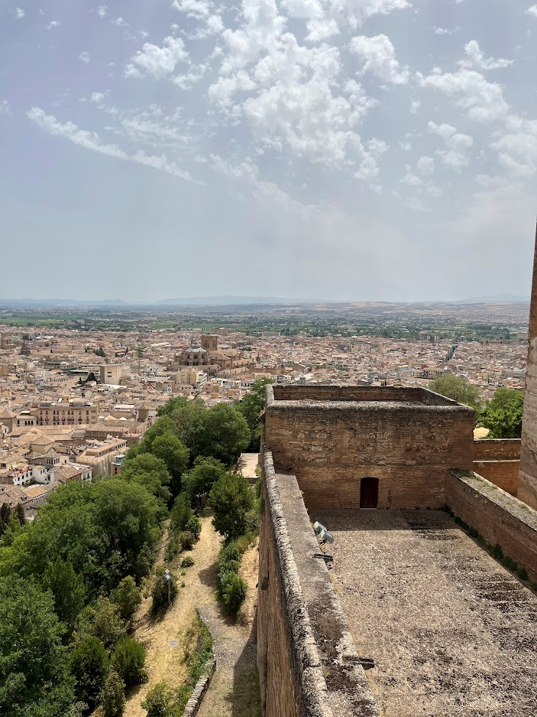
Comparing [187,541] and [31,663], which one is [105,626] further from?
[187,541]

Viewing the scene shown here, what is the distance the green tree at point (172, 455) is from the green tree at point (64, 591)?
12394mm

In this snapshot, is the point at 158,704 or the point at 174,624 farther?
the point at 174,624

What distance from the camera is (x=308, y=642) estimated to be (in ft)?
12.9

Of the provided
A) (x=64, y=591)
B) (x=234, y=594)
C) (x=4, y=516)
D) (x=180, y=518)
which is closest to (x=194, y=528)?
(x=180, y=518)

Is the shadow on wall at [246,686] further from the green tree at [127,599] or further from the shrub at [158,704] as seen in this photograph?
the green tree at [127,599]

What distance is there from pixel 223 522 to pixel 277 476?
1238cm

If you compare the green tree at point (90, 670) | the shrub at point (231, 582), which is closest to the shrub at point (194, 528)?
the shrub at point (231, 582)

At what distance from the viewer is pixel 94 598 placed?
65.7 ft

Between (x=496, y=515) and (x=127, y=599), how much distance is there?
48.5 feet

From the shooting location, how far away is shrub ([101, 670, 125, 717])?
1369 centimetres

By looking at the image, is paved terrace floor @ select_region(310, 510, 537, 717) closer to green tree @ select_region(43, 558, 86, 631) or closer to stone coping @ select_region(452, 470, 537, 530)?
stone coping @ select_region(452, 470, 537, 530)

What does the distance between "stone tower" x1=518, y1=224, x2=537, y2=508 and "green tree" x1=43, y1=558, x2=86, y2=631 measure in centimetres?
1467

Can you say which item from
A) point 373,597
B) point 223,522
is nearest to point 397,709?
point 373,597

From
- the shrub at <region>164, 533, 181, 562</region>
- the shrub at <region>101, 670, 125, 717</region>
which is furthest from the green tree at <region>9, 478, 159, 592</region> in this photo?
the shrub at <region>101, 670, 125, 717</region>
